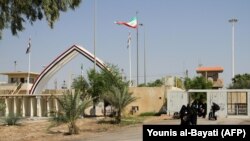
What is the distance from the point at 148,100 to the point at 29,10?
79.3 feet

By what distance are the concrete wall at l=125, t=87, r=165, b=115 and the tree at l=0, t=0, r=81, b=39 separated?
2245cm

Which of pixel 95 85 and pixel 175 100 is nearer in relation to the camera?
pixel 175 100

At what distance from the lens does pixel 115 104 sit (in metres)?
35.1

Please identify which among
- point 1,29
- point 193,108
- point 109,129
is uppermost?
point 1,29

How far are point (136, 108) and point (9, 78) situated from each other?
48058 millimetres

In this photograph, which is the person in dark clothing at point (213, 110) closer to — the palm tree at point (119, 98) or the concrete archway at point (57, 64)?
the palm tree at point (119, 98)

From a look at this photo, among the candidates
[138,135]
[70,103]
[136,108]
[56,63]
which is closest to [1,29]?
[70,103]

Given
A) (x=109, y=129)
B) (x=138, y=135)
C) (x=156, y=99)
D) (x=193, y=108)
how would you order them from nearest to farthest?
(x=193, y=108) → (x=138, y=135) → (x=109, y=129) → (x=156, y=99)

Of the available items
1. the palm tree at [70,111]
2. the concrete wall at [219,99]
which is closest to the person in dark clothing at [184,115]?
the palm tree at [70,111]

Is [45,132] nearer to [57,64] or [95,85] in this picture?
[95,85]

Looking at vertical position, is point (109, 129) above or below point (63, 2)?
below

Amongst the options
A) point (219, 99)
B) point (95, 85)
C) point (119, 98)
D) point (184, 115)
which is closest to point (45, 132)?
point (119, 98)

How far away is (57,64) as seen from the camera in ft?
187

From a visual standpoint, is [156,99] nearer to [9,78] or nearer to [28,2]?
[28,2]
